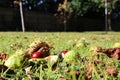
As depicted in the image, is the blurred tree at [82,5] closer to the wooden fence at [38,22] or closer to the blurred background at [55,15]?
the blurred background at [55,15]

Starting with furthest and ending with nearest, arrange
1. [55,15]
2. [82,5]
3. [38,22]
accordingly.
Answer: [82,5] < [55,15] < [38,22]

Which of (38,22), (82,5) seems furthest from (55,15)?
(82,5)

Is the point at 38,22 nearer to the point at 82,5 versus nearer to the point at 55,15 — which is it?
the point at 55,15

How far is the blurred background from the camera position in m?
41.4

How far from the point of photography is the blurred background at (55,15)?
41.4m

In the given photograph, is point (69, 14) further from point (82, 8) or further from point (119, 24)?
point (119, 24)

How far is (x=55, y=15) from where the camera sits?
1822 inches

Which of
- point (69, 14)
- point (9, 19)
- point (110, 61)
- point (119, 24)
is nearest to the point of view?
point (110, 61)

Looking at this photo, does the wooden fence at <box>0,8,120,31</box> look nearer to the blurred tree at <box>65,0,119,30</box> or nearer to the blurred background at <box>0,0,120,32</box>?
the blurred background at <box>0,0,120,32</box>

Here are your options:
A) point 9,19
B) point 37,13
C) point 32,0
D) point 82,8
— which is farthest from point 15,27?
point 82,8

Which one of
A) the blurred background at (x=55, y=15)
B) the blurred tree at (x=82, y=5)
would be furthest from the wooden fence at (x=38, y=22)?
the blurred tree at (x=82, y=5)

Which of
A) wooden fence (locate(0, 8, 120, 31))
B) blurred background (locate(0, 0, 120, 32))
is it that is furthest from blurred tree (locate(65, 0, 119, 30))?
wooden fence (locate(0, 8, 120, 31))

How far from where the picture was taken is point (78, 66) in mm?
2084

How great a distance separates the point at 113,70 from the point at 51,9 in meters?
53.8
